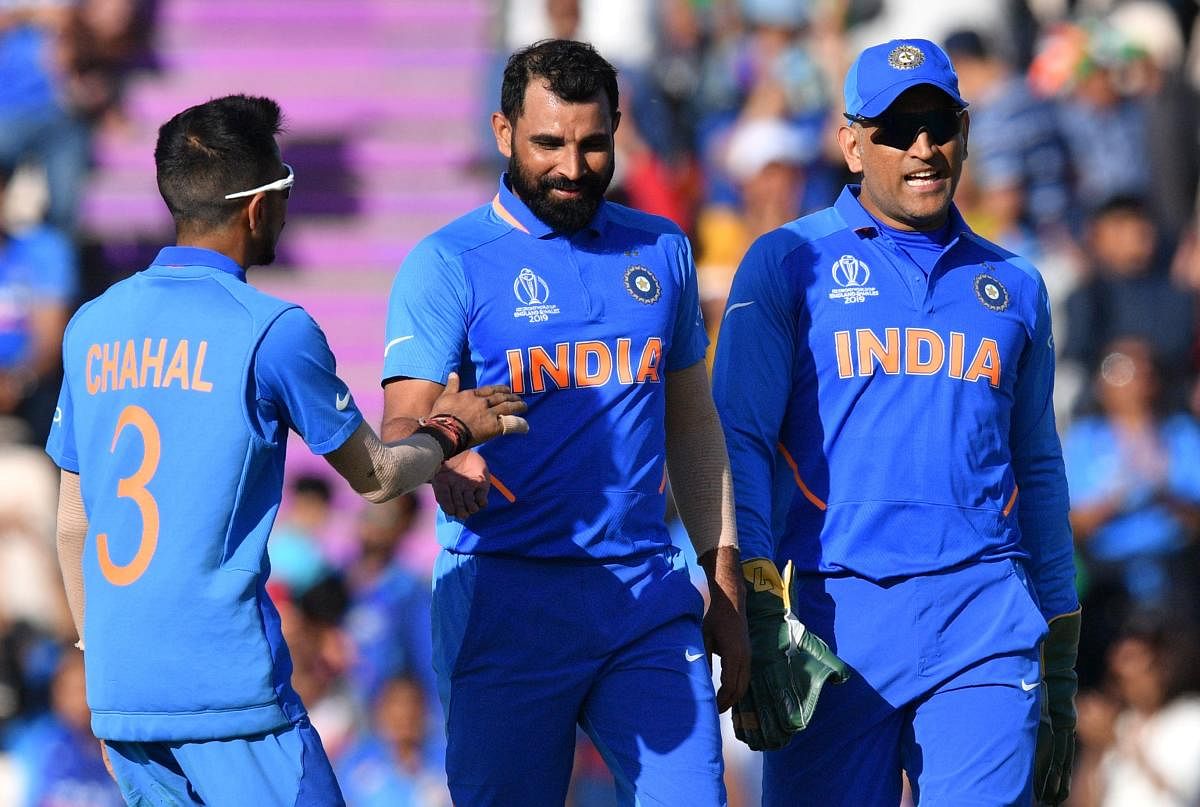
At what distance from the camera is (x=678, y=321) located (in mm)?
5133

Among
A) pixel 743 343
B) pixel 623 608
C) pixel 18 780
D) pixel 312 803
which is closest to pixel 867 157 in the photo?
pixel 743 343

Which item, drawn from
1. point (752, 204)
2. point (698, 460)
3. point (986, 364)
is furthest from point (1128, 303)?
point (698, 460)

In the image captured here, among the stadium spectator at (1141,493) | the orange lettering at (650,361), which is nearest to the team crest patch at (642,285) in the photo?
the orange lettering at (650,361)

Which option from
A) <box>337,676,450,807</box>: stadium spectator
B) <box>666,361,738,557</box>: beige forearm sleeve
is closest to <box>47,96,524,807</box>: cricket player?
<box>666,361,738,557</box>: beige forearm sleeve

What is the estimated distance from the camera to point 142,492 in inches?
167

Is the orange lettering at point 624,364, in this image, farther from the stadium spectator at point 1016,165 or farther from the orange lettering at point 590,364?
the stadium spectator at point 1016,165

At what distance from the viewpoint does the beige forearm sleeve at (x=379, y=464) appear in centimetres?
436

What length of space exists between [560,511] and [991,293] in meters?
1.35

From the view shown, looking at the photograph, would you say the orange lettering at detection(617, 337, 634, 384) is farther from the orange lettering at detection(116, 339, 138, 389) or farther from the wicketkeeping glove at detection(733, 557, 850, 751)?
the orange lettering at detection(116, 339, 138, 389)

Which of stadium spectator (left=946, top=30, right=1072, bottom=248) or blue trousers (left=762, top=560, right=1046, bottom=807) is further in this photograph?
stadium spectator (left=946, top=30, right=1072, bottom=248)

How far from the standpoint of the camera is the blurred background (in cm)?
930

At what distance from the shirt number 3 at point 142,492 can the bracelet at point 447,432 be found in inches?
24.5

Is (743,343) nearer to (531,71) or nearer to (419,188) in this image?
(531,71)

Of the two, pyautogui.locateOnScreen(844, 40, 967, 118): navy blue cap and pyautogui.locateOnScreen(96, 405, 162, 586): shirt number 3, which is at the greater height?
pyautogui.locateOnScreen(844, 40, 967, 118): navy blue cap
